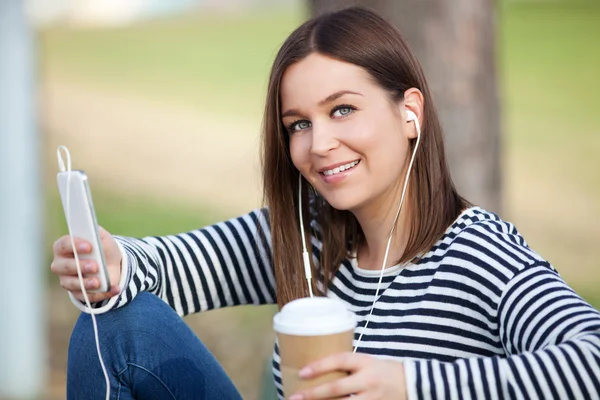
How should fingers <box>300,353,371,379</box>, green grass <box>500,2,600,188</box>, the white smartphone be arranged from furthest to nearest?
green grass <box>500,2,600,188</box> < the white smartphone < fingers <box>300,353,371,379</box>

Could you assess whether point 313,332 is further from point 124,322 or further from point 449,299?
point 124,322

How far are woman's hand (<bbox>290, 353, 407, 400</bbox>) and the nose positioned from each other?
67cm

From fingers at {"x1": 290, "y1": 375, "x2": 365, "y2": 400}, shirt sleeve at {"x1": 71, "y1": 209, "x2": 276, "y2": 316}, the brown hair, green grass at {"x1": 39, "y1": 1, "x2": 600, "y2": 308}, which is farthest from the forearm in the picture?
green grass at {"x1": 39, "y1": 1, "x2": 600, "y2": 308}

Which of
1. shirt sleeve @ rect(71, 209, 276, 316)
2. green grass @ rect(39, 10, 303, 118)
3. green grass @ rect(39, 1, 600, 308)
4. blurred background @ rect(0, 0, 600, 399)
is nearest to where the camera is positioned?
shirt sleeve @ rect(71, 209, 276, 316)

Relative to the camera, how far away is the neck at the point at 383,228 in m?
2.20

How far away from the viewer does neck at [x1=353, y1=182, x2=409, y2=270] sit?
220 cm

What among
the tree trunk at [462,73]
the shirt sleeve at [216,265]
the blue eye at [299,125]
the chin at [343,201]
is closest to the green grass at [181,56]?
the tree trunk at [462,73]

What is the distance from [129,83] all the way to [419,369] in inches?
341

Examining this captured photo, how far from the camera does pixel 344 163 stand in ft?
6.92

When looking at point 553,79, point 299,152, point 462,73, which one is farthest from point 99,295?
point 553,79

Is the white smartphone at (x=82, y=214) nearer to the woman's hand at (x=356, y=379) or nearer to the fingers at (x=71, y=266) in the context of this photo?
the fingers at (x=71, y=266)

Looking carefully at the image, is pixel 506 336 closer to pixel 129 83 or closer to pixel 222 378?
pixel 222 378

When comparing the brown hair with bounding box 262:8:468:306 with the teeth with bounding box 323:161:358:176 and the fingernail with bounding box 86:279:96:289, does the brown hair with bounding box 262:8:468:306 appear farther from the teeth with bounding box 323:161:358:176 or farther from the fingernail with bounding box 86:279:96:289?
the fingernail with bounding box 86:279:96:289

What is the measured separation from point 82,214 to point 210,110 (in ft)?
26.6
